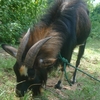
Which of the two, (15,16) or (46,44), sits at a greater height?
(46,44)

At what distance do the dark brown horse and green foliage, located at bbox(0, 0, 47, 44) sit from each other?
10.6ft

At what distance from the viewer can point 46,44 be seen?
14.0 ft

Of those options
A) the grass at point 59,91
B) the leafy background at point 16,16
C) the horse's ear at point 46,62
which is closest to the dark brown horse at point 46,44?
the horse's ear at point 46,62

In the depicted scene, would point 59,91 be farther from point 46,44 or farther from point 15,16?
point 15,16

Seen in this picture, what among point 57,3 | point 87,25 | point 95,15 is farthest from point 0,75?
point 95,15

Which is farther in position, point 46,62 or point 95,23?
point 95,23

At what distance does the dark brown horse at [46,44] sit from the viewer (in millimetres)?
3953

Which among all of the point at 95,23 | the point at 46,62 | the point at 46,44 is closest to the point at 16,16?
the point at 46,44

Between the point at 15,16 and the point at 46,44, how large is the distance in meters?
5.01

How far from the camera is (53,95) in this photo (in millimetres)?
5152

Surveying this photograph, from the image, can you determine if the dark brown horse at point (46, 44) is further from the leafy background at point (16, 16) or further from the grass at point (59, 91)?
the leafy background at point (16, 16)

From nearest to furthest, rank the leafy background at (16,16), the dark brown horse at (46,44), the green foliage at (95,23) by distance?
the dark brown horse at (46,44), the leafy background at (16,16), the green foliage at (95,23)

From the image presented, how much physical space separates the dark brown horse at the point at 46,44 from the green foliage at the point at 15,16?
3.22 m

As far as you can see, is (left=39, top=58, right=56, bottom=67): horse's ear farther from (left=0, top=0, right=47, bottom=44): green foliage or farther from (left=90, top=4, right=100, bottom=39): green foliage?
(left=90, top=4, right=100, bottom=39): green foliage
